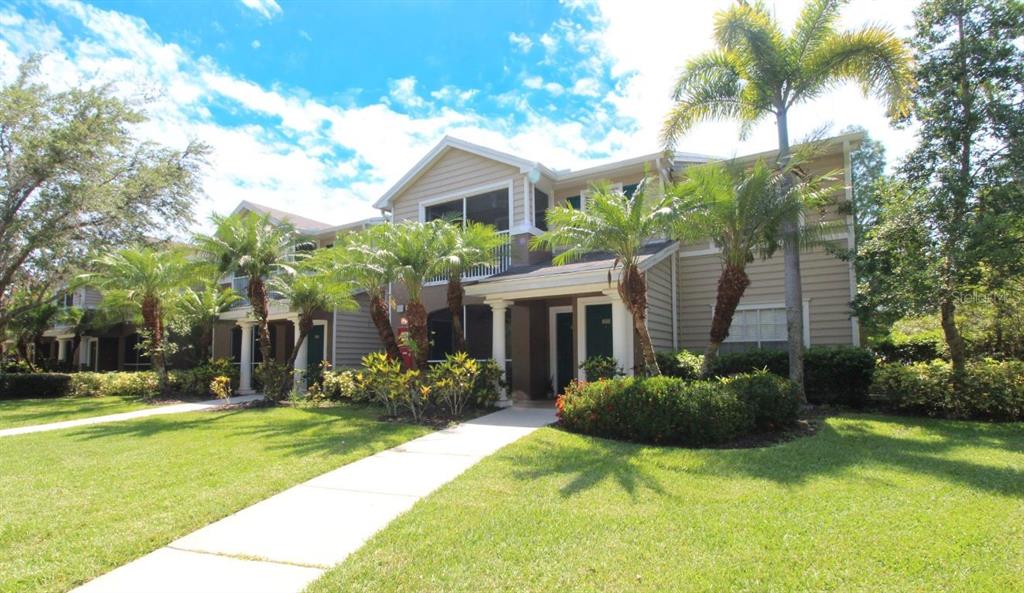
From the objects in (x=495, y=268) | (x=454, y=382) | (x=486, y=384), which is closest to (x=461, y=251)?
(x=454, y=382)

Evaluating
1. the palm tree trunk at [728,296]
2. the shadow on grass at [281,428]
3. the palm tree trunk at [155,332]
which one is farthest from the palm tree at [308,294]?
the palm tree trunk at [728,296]

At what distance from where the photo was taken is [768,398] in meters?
8.99

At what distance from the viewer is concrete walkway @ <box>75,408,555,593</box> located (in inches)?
154

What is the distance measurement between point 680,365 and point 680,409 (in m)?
4.27

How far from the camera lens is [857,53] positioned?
11.0 meters

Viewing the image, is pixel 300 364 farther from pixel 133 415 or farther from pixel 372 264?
pixel 372 264

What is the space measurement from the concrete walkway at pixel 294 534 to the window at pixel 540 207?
9477mm

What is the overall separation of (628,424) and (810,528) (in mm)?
4106

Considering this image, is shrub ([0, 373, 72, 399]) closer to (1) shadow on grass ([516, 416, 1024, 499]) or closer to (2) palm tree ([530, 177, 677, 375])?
(2) palm tree ([530, 177, 677, 375])

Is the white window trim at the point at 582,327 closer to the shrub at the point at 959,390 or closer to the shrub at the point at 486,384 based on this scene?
the shrub at the point at 486,384

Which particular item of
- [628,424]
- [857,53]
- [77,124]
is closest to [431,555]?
[628,424]

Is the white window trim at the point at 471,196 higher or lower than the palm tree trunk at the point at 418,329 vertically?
higher

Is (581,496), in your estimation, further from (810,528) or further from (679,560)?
(810,528)

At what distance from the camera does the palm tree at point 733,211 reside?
962cm
